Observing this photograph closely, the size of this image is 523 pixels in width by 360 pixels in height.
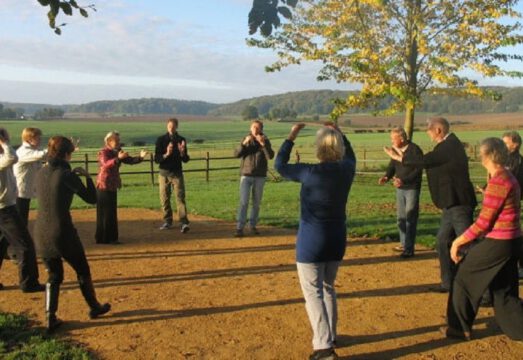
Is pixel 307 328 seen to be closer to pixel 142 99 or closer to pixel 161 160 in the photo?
pixel 161 160

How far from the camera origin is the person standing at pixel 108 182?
8.68m

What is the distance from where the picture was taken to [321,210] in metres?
4.25

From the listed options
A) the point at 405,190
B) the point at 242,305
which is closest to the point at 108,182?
the point at 242,305

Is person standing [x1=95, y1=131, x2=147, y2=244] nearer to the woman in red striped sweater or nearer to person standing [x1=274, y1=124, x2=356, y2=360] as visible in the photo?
person standing [x1=274, y1=124, x2=356, y2=360]

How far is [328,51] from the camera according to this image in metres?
14.8

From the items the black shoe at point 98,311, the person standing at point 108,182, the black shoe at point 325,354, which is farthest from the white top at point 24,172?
the black shoe at point 325,354

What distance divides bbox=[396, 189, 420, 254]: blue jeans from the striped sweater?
320 centimetres

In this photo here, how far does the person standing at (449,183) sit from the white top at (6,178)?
447 cm

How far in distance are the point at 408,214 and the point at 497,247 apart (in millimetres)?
3258

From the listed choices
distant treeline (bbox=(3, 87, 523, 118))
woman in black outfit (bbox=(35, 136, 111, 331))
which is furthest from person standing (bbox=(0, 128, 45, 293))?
distant treeline (bbox=(3, 87, 523, 118))

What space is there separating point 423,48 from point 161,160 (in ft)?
24.2

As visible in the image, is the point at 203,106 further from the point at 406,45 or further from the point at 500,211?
the point at 500,211

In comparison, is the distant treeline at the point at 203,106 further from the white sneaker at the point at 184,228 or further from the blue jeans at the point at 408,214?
the blue jeans at the point at 408,214

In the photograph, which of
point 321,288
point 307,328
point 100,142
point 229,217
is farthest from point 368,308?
point 100,142
